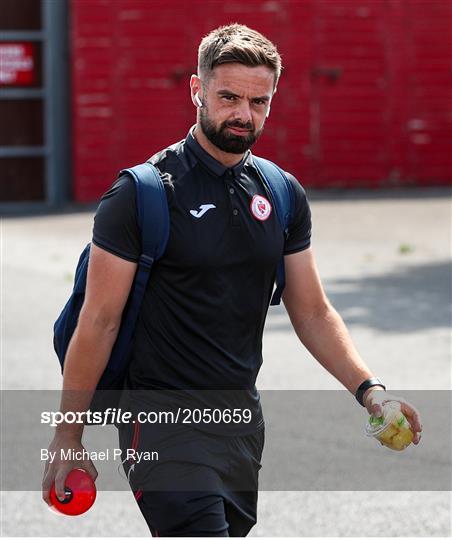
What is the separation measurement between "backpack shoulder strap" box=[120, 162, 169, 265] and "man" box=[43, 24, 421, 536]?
24mm

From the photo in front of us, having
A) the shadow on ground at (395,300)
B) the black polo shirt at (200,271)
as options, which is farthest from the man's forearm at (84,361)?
the shadow on ground at (395,300)

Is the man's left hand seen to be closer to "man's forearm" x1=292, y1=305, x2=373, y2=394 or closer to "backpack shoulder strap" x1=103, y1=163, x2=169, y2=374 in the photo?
"man's forearm" x1=292, y1=305, x2=373, y2=394

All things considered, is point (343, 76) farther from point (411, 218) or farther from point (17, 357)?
point (17, 357)

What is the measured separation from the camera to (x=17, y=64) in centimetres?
2141

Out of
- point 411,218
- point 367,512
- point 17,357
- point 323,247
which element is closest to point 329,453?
point 367,512

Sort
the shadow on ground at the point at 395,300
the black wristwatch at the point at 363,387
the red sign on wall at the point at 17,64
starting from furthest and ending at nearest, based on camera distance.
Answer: the red sign on wall at the point at 17,64 → the shadow on ground at the point at 395,300 → the black wristwatch at the point at 363,387

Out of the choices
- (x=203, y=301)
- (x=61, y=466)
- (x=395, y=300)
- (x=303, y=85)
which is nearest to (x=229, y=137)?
(x=203, y=301)

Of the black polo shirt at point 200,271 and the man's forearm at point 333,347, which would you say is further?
the man's forearm at point 333,347

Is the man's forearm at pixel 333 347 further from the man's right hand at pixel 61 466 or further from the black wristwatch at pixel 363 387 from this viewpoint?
the man's right hand at pixel 61 466

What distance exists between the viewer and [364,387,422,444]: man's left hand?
4.38 metres

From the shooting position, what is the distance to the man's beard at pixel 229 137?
14.0ft

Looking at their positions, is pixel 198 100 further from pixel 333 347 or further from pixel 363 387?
pixel 363 387

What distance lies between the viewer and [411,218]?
2005 centimetres

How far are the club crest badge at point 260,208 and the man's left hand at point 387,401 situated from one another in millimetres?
611
